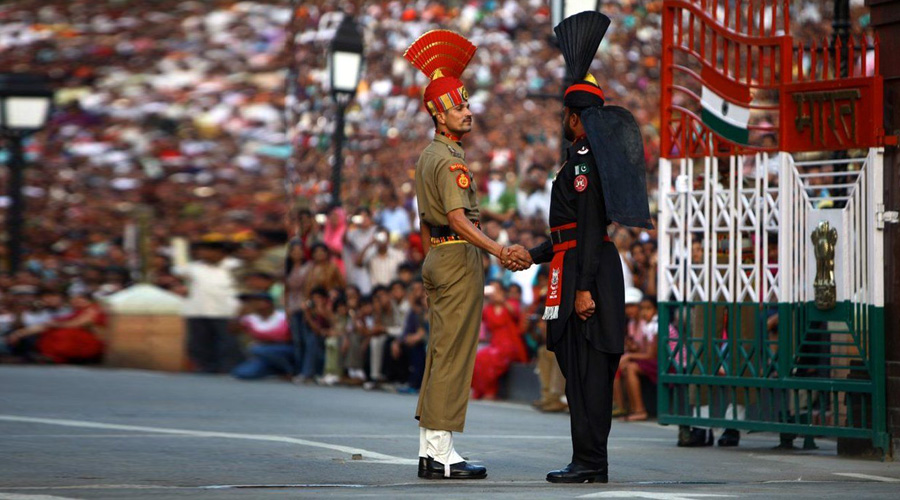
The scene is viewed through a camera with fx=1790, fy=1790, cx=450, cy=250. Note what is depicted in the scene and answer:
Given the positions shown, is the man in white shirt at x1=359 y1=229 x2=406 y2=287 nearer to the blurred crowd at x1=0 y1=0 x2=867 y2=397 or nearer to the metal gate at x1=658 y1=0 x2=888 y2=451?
the blurred crowd at x1=0 y1=0 x2=867 y2=397

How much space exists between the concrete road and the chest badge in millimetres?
1555

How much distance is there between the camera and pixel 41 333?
2288 cm

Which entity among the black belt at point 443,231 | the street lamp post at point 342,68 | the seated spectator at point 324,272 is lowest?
the black belt at point 443,231

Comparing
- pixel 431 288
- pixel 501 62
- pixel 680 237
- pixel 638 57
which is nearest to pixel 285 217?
pixel 501 62

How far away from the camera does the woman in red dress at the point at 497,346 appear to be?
1806 centimetres

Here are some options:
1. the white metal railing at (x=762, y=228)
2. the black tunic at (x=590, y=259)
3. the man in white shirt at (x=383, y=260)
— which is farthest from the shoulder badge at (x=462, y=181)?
the man in white shirt at (x=383, y=260)

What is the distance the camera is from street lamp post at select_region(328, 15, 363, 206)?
69.8 ft

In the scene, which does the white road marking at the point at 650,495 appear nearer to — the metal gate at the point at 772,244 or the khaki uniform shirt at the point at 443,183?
the khaki uniform shirt at the point at 443,183

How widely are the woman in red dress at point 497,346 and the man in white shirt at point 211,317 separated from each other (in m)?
4.73

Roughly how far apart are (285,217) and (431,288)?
1838 centimetres

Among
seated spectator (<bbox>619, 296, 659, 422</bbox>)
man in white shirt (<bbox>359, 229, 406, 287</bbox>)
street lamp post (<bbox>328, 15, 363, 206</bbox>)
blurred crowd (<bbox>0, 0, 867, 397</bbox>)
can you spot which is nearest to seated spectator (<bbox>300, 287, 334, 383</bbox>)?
blurred crowd (<bbox>0, 0, 867, 397</bbox>)

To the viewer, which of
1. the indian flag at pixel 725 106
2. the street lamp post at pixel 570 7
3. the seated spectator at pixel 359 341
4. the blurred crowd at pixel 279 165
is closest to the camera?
the indian flag at pixel 725 106

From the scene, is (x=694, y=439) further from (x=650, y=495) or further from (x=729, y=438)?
(x=650, y=495)

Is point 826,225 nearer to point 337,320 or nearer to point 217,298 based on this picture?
point 337,320
